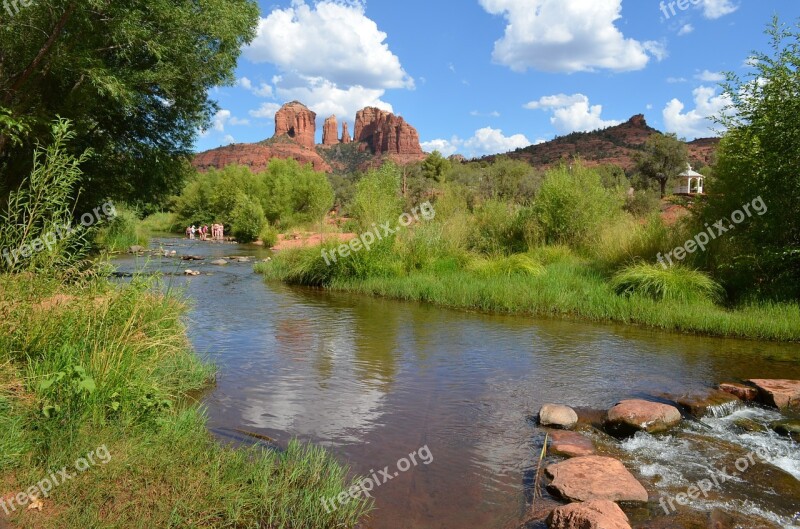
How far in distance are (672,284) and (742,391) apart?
5.58 m

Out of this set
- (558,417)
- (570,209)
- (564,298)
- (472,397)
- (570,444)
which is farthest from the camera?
(570,209)

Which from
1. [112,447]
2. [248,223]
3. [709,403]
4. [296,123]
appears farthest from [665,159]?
[296,123]

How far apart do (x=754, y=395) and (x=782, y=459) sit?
6.99 feet

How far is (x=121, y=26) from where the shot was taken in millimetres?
10562

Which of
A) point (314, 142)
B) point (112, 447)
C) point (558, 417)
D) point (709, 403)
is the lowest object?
point (558, 417)

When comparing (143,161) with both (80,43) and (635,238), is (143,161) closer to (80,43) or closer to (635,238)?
(80,43)

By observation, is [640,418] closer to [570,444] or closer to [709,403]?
[570,444]

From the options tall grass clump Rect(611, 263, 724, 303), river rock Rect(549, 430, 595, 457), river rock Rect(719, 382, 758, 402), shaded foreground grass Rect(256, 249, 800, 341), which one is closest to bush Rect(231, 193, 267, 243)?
shaded foreground grass Rect(256, 249, 800, 341)

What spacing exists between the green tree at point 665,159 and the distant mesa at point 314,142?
87.9 m

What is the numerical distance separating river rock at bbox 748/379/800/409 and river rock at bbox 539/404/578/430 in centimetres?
275

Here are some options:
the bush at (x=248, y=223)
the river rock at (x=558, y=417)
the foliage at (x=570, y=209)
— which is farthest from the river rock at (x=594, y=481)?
the bush at (x=248, y=223)

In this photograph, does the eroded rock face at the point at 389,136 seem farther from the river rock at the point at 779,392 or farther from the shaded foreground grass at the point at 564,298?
the river rock at the point at 779,392

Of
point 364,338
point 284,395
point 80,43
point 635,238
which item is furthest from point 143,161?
point 635,238

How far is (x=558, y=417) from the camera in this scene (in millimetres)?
6430
